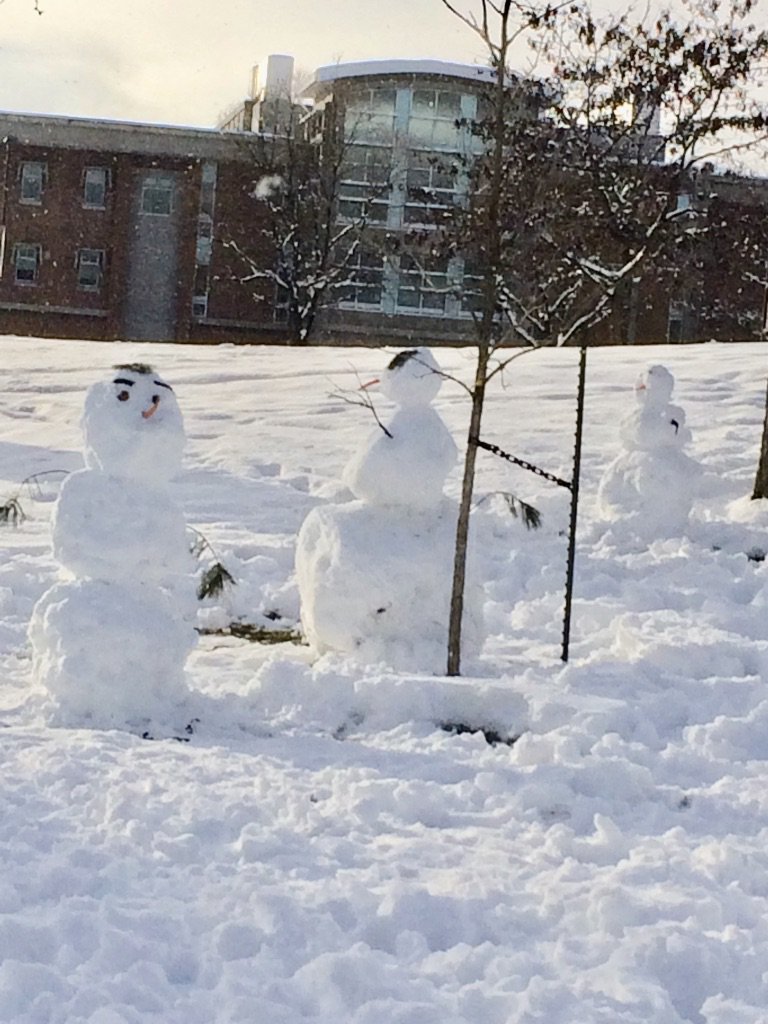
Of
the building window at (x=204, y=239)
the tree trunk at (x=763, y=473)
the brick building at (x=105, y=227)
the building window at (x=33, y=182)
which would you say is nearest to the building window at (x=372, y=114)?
the brick building at (x=105, y=227)

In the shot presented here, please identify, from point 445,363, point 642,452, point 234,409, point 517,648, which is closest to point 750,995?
point 517,648

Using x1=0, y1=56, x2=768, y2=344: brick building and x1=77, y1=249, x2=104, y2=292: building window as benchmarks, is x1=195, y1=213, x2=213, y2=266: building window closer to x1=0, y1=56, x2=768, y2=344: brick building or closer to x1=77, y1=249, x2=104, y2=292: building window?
x1=0, y1=56, x2=768, y2=344: brick building

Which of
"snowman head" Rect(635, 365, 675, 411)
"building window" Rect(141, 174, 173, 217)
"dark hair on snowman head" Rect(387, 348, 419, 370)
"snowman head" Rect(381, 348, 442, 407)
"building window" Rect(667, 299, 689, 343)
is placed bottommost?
"snowman head" Rect(381, 348, 442, 407)

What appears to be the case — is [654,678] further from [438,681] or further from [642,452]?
[642,452]

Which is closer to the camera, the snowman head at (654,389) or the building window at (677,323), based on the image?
the snowman head at (654,389)

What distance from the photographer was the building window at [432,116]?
139 ft

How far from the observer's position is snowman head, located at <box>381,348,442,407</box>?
8414 mm

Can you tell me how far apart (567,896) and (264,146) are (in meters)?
37.5

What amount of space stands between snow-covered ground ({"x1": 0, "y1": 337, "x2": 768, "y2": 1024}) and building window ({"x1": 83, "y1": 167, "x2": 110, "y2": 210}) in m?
31.8

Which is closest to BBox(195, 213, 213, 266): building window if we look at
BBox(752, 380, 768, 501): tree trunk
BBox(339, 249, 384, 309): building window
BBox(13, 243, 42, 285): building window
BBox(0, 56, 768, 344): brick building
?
BBox(0, 56, 768, 344): brick building

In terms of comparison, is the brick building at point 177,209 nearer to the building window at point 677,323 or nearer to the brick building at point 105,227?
the brick building at point 105,227

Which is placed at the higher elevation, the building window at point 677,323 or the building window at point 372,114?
the building window at point 372,114

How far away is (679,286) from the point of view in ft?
81.2

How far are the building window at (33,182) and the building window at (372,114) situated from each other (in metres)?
9.12
